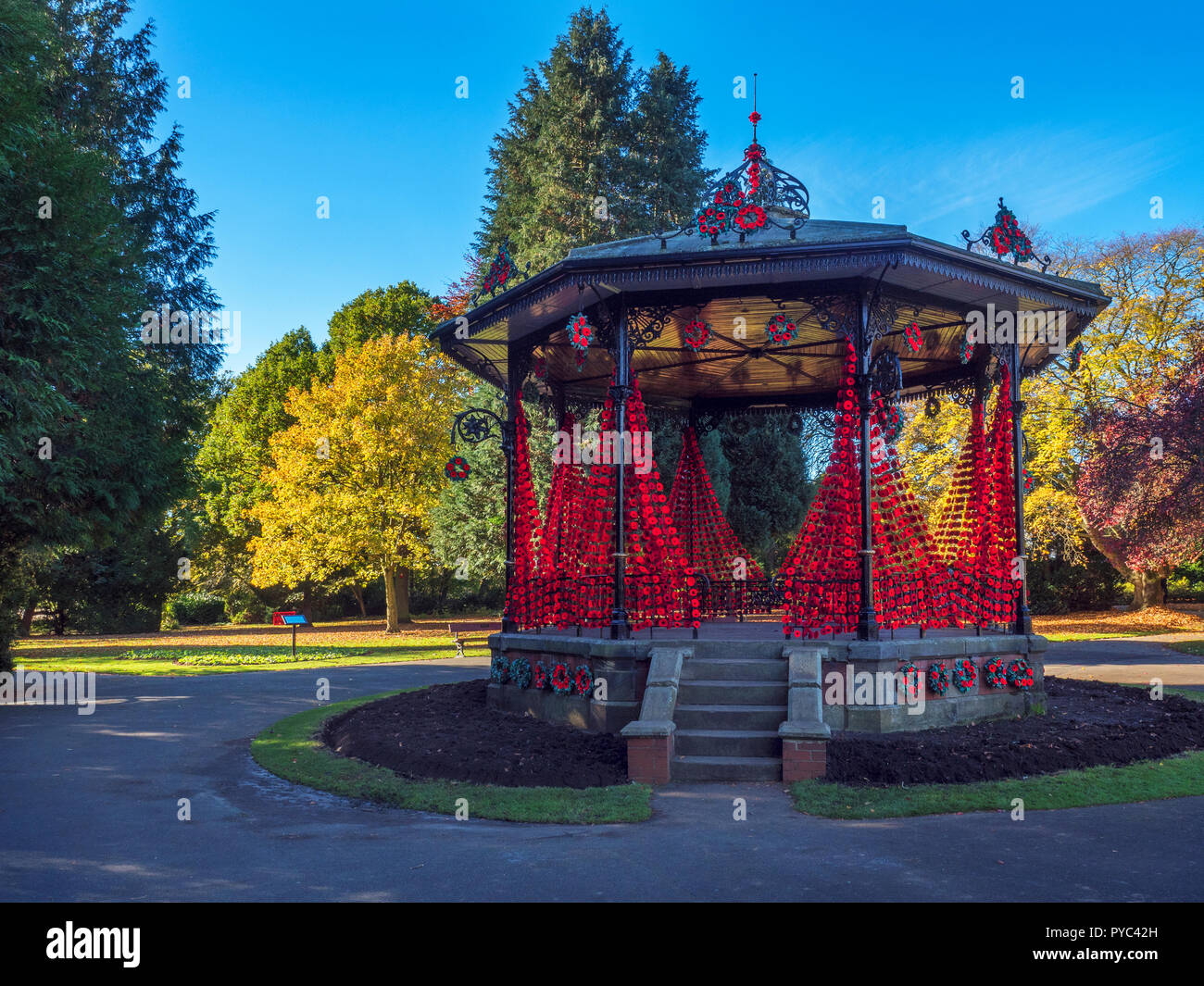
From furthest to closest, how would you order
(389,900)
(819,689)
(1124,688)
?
(1124,688) → (819,689) → (389,900)

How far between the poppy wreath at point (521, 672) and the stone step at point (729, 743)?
2.88 meters

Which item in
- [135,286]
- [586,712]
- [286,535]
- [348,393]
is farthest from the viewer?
[286,535]

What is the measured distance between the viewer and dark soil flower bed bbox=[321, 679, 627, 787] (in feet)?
25.2

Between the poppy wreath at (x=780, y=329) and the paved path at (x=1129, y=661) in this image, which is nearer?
the poppy wreath at (x=780, y=329)

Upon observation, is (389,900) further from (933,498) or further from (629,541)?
(933,498)

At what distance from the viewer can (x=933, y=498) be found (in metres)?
30.4

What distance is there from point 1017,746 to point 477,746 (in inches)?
201

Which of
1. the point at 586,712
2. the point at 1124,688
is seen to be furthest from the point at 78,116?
the point at 1124,688

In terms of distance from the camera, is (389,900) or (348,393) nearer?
(389,900)

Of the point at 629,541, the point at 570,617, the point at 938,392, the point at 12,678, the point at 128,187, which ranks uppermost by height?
the point at 128,187

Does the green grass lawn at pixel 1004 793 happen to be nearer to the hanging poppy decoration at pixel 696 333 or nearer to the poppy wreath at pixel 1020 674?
the poppy wreath at pixel 1020 674

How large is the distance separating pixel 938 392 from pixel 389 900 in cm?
1217

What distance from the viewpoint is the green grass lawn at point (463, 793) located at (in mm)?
6539

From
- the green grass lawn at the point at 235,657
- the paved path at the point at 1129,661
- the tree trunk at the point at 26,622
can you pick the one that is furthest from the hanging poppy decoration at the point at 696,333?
the tree trunk at the point at 26,622
